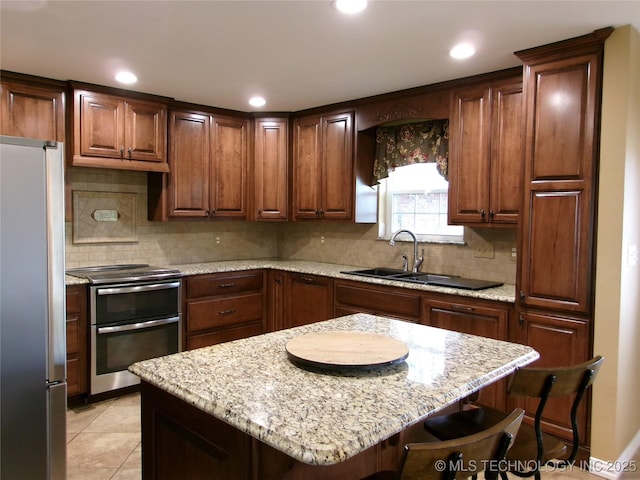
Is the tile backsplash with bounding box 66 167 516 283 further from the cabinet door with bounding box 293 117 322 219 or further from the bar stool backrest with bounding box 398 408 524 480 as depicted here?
the bar stool backrest with bounding box 398 408 524 480

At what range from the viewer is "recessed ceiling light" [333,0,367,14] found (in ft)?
7.11

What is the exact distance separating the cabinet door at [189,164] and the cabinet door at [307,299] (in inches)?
42.3

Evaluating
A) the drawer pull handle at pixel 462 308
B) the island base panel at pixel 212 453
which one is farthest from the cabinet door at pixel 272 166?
the island base panel at pixel 212 453

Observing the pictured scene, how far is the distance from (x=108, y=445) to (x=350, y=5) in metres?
2.84

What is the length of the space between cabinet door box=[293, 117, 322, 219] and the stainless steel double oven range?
4.49 feet

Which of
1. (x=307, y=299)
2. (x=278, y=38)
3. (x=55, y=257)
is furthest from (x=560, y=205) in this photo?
(x=55, y=257)

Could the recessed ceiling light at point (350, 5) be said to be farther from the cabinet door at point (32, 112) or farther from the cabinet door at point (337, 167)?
the cabinet door at point (32, 112)

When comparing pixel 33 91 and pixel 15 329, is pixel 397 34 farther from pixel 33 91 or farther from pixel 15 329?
pixel 33 91

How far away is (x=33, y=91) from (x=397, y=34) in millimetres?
2656

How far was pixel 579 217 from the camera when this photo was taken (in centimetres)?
254

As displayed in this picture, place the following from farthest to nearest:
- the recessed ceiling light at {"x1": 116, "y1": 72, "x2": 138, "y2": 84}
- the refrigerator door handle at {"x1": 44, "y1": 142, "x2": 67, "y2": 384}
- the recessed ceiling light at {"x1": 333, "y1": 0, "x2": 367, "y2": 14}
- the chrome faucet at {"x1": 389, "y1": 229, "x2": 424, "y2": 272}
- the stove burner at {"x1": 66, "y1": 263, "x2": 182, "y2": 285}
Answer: the chrome faucet at {"x1": 389, "y1": 229, "x2": 424, "y2": 272}
the stove burner at {"x1": 66, "y1": 263, "x2": 182, "y2": 285}
the recessed ceiling light at {"x1": 116, "y1": 72, "x2": 138, "y2": 84}
the recessed ceiling light at {"x1": 333, "y1": 0, "x2": 367, "y2": 14}
the refrigerator door handle at {"x1": 44, "y1": 142, "x2": 67, "y2": 384}

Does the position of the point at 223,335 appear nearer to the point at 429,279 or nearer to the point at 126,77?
the point at 429,279

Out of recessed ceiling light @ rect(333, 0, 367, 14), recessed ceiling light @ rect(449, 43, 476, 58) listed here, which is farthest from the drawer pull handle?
recessed ceiling light @ rect(333, 0, 367, 14)

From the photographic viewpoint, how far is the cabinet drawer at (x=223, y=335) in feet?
13.1
